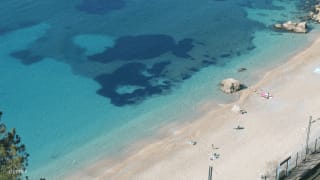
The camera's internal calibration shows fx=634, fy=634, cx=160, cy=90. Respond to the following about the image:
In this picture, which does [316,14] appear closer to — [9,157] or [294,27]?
[294,27]

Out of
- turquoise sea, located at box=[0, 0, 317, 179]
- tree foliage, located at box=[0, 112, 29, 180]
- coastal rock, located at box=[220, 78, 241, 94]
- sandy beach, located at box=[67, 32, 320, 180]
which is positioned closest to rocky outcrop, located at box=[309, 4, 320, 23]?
turquoise sea, located at box=[0, 0, 317, 179]

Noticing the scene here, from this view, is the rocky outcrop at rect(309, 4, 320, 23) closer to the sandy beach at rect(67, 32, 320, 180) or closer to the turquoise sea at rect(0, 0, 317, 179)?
the turquoise sea at rect(0, 0, 317, 179)

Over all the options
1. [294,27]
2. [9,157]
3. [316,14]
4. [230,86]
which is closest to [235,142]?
[230,86]

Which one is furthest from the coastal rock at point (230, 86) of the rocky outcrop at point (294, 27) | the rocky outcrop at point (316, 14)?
the rocky outcrop at point (316, 14)

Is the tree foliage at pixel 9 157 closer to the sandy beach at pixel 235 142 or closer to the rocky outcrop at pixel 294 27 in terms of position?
the sandy beach at pixel 235 142

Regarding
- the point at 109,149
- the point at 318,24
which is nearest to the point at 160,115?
the point at 109,149

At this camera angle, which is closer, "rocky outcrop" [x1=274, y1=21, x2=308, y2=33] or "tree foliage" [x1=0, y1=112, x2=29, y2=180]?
"tree foliage" [x1=0, y1=112, x2=29, y2=180]

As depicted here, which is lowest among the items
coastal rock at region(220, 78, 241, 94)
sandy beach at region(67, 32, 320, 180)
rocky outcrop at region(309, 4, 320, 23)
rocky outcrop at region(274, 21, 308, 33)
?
sandy beach at region(67, 32, 320, 180)
